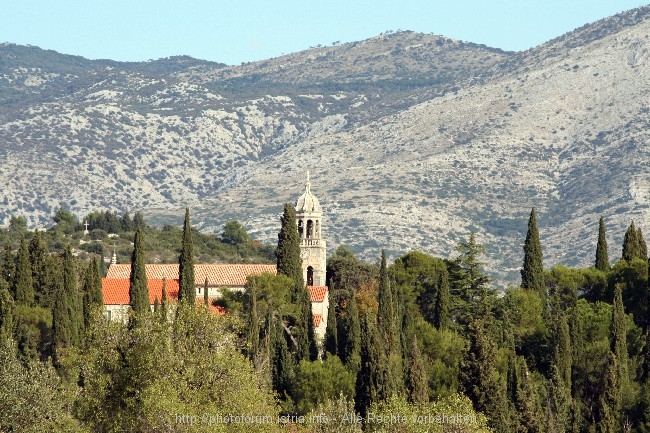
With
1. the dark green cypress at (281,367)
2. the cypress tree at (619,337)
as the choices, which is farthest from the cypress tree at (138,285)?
the cypress tree at (619,337)

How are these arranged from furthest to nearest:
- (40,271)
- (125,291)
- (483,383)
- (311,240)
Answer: (311,240) < (125,291) < (40,271) < (483,383)

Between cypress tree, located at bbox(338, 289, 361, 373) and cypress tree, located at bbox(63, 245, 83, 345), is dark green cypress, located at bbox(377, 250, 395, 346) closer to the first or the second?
cypress tree, located at bbox(338, 289, 361, 373)

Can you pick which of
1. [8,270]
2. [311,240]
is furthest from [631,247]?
[8,270]

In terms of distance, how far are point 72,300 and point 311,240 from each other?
29.8 metres

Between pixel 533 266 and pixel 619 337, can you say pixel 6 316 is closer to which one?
pixel 619 337

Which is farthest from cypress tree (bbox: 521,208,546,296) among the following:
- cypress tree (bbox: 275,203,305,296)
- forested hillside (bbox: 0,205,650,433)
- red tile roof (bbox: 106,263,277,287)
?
red tile roof (bbox: 106,263,277,287)

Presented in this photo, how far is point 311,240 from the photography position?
387 feet

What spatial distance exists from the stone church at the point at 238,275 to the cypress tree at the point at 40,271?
20.2ft

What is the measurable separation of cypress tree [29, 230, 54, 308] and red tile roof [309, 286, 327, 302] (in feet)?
60.4

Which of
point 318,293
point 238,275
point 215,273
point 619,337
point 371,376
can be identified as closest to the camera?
point 371,376

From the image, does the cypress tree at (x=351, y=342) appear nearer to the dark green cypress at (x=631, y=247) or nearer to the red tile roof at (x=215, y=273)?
the red tile roof at (x=215, y=273)

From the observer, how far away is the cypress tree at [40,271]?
10100 cm

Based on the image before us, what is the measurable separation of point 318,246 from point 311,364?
2749cm

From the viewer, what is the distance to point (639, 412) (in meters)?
84.6
